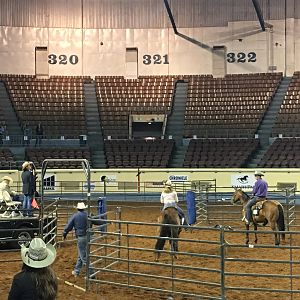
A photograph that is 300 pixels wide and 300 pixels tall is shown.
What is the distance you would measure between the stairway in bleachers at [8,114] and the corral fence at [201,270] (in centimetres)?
2077

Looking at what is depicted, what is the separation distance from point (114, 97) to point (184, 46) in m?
5.58

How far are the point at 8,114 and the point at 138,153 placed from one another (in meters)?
8.75

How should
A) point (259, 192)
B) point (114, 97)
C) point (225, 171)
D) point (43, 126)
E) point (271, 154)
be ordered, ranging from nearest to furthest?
point (259, 192), point (225, 171), point (271, 154), point (43, 126), point (114, 97)

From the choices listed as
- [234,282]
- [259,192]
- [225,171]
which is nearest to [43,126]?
[225,171]

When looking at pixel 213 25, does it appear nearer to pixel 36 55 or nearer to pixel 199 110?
pixel 199 110

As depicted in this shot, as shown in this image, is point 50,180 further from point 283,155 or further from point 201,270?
point 201,270

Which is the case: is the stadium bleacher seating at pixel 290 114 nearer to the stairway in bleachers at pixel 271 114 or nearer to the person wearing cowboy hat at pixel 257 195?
the stairway in bleachers at pixel 271 114

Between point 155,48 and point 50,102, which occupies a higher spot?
point 155,48

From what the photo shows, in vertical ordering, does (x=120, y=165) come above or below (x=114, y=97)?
below

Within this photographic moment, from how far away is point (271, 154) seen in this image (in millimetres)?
30062

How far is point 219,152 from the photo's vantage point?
31141 millimetres

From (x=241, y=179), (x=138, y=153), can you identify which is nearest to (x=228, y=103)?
(x=138, y=153)

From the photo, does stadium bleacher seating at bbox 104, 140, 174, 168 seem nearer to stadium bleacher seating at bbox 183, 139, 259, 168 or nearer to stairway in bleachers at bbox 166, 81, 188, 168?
stairway in bleachers at bbox 166, 81, 188, 168

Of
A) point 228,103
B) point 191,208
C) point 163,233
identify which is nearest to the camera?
point 163,233
